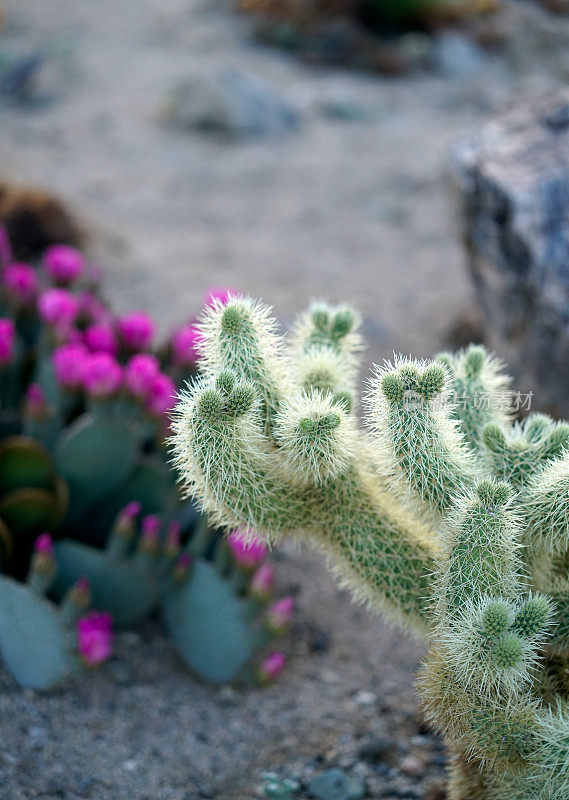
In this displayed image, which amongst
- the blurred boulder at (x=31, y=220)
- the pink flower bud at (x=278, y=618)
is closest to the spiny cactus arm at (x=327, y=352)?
the pink flower bud at (x=278, y=618)

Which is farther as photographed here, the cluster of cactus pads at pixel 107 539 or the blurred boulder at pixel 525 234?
the blurred boulder at pixel 525 234

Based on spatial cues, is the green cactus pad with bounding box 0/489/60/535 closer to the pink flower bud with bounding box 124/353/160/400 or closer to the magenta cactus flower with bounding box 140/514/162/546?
the magenta cactus flower with bounding box 140/514/162/546

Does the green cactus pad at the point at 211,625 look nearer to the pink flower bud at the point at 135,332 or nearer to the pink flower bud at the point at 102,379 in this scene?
the pink flower bud at the point at 102,379

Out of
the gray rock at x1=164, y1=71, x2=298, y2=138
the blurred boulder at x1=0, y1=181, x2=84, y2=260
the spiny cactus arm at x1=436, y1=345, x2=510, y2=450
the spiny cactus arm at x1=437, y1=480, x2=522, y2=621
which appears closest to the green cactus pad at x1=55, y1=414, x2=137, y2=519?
the spiny cactus arm at x1=436, y1=345, x2=510, y2=450

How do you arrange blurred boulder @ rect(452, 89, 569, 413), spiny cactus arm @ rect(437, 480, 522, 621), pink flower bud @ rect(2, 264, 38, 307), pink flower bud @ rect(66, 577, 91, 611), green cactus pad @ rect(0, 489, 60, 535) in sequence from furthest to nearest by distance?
blurred boulder @ rect(452, 89, 569, 413), pink flower bud @ rect(2, 264, 38, 307), green cactus pad @ rect(0, 489, 60, 535), pink flower bud @ rect(66, 577, 91, 611), spiny cactus arm @ rect(437, 480, 522, 621)

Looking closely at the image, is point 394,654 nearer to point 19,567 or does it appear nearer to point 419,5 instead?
point 19,567

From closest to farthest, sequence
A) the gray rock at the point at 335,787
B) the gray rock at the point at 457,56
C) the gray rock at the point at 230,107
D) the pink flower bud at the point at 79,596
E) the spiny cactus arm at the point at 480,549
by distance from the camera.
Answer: the spiny cactus arm at the point at 480,549
the gray rock at the point at 335,787
the pink flower bud at the point at 79,596
the gray rock at the point at 230,107
the gray rock at the point at 457,56

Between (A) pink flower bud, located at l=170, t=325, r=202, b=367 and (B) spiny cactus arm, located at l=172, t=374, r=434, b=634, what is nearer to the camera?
(B) spiny cactus arm, located at l=172, t=374, r=434, b=634
